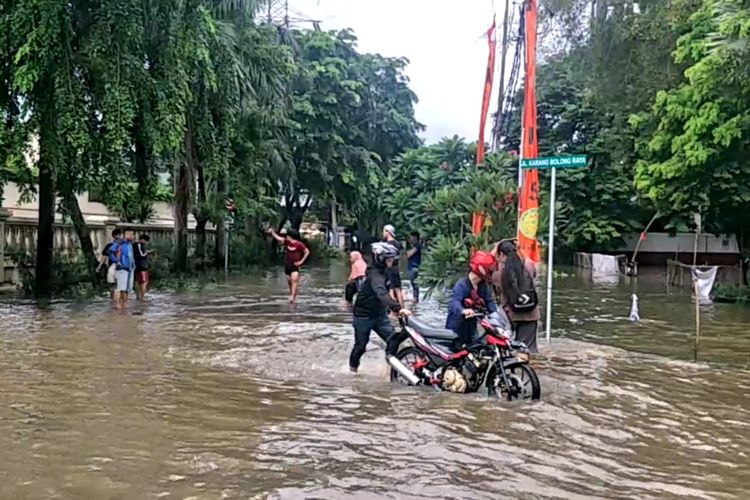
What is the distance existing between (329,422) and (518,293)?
3369 mm

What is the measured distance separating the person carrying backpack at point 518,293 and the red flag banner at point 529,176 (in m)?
3.17

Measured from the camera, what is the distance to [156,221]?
32438 millimetres

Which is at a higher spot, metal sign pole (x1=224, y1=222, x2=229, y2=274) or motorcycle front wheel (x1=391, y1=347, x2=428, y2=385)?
metal sign pole (x1=224, y1=222, x2=229, y2=274)

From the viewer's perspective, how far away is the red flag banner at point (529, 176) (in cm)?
1343

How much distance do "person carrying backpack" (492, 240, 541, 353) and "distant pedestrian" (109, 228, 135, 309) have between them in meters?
8.77

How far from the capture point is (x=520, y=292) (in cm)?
959

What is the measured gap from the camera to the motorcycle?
26.6ft

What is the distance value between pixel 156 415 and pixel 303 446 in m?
1.62

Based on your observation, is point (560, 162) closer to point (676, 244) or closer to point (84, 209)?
point (84, 209)

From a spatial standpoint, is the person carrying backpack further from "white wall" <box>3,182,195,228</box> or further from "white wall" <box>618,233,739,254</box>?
"white wall" <box>618,233,739,254</box>

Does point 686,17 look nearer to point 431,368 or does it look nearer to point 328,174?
point 431,368

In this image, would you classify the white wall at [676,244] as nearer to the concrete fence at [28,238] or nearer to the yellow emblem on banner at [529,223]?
the concrete fence at [28,238]

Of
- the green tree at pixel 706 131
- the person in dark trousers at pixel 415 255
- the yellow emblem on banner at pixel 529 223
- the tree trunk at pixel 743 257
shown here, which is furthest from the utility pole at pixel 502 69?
the tree trunk at pixel 743 257

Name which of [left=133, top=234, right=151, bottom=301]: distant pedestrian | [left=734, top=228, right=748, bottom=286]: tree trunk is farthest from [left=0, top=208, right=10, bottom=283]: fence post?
[left=734, top=228, right=748, bottom=286]: tree trunk
